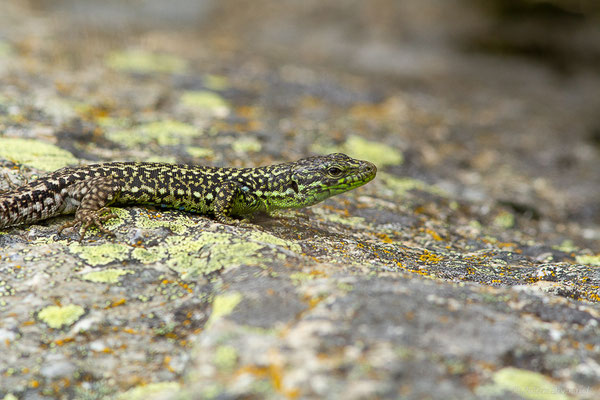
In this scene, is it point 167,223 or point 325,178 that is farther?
point 325,178

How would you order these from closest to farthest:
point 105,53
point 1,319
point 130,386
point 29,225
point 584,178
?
point 130,386
point 1,319
point 29,225
point 584,178
point 105,53

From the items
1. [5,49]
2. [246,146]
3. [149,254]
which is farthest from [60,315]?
[5,49]

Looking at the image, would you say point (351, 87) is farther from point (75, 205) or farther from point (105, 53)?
point (75, 205)

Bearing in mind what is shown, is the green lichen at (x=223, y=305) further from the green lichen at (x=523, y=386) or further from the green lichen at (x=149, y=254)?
the green lichen at (x=523, y=386)

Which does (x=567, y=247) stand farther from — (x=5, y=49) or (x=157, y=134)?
(x=5, y=49)

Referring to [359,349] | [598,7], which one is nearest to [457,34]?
[598,7]

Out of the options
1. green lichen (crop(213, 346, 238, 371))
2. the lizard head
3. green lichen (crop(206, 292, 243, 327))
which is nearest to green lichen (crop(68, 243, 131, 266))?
green lichen (crop(206, 292, 243, 327))

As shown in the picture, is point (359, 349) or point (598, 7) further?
point (598, 7)
